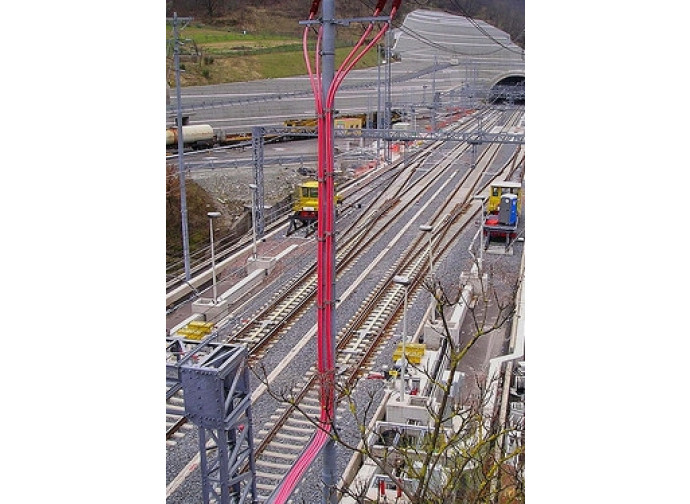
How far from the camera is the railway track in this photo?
6168 millimetres

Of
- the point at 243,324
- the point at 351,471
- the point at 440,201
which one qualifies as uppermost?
the point at 440,201

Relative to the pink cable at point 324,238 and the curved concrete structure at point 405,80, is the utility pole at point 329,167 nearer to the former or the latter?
the pink cable at point 324,238

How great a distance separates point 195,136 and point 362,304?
5583 mm

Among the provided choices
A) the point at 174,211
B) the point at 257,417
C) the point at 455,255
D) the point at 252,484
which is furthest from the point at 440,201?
the point at 252,484

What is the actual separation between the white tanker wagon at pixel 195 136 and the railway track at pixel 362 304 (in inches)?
117

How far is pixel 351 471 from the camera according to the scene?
5.74m

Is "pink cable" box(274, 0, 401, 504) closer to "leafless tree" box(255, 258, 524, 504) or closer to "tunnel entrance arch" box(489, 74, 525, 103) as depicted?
"leafless tree" box(255, 258, 524, 504)

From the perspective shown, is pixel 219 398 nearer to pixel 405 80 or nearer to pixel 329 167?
pixel 329 167

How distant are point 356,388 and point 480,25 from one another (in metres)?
4.21

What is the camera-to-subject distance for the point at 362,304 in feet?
29.6

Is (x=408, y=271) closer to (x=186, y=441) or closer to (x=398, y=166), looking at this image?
(x=186, y=441)

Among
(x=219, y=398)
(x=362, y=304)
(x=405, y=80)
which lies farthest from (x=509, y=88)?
(x=219, y=398)

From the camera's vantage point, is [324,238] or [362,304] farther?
[362,304]

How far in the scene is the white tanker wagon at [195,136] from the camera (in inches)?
495
